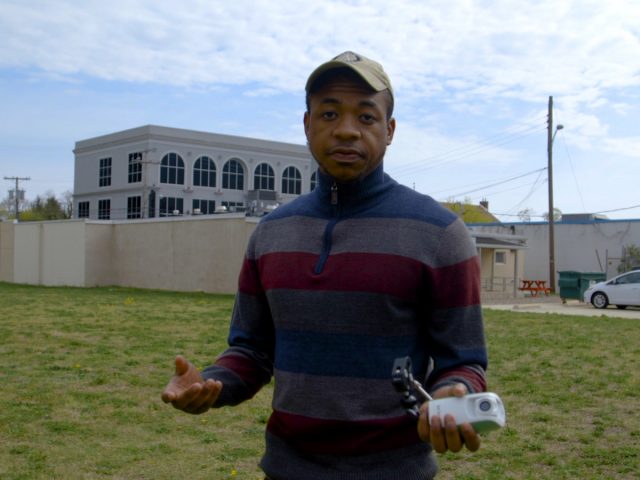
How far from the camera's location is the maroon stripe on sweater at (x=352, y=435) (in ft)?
7.10

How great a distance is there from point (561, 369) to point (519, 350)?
6.87 feet

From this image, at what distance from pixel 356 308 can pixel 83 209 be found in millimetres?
68459

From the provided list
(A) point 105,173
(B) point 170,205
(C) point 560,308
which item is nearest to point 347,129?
(C) point 560,308

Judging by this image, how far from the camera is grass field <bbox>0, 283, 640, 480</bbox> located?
6305mm

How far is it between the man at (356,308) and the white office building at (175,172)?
177 feet

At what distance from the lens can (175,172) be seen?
59.7 meters

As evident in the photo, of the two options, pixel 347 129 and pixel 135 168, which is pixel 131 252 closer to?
pixel 135 168

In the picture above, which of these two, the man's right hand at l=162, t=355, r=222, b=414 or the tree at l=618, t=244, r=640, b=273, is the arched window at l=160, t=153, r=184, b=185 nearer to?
the tree at l=618, t=244, r=640, b=273

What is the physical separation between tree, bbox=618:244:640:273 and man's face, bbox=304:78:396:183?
134ft

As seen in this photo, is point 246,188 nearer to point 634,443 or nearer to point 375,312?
point 634,443

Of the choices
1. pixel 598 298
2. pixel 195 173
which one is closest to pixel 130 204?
pixel 195 173

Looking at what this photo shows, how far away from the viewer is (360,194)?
236 centimetres

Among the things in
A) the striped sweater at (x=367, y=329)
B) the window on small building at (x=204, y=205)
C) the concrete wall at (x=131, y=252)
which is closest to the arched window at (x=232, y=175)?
the window on small building at (x=204, y=205)

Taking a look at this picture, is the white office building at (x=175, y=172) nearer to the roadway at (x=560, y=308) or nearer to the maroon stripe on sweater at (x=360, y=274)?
the roadway at (x=560, y=308)
